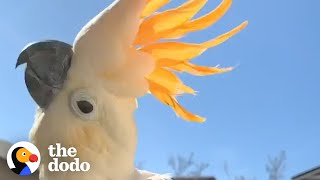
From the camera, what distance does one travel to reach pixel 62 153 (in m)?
1.38

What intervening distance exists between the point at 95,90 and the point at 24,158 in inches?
14.5

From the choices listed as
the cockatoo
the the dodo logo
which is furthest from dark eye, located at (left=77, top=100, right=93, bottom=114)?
the the dodo logo

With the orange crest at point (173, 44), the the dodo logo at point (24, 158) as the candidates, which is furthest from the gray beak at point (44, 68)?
the orange crest at point (173, 44)

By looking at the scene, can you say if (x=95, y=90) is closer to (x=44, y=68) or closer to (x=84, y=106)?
(x=84, y=106)

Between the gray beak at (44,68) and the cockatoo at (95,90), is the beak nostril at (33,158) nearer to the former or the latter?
the cockatoo at (95,90)

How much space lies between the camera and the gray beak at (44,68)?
56.5 inches

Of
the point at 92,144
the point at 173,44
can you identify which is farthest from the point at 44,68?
the point at 173,44

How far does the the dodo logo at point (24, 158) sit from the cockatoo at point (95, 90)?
0.03 meters

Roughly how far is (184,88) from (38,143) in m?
0.57

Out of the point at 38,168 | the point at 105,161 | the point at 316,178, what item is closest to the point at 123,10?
the point at 105,161

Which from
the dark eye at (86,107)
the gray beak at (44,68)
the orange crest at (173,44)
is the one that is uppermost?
the orange crest at (173,44)

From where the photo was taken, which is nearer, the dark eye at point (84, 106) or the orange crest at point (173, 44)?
the dark eye at point (84, 106)

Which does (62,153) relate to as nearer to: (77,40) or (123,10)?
(77,40)

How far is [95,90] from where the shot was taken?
4.77ft
